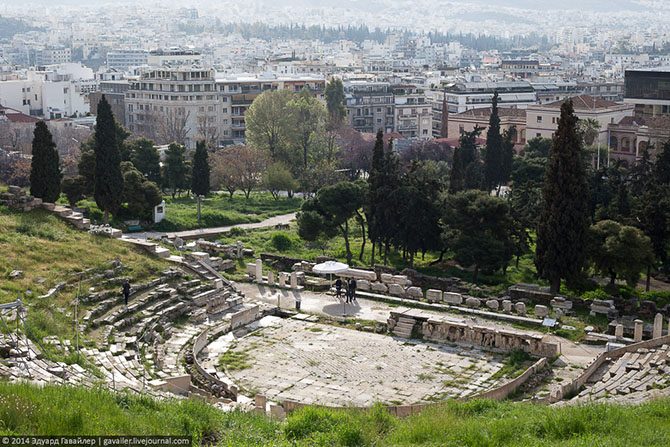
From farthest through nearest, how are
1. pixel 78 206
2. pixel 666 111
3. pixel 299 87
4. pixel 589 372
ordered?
pixel 299 87
pixel 666 111
pixel 78 206
pixel 589 372

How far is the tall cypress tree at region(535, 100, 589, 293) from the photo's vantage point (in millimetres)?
36875

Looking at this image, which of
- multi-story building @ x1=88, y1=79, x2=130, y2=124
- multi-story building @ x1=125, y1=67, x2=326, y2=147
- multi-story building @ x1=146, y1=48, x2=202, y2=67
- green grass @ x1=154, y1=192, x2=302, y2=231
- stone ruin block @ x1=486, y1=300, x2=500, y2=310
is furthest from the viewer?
multi-story building @ x1=146, y1=48, x2=202, y2=67

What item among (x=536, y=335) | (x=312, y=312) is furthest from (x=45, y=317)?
(x=536, y=335)

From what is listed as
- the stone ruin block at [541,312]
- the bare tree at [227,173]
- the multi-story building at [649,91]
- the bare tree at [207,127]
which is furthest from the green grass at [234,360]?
the bare tree at [207,127]

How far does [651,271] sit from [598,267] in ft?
20.9

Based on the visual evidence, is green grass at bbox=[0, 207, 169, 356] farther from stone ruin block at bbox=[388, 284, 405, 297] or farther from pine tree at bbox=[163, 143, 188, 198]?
pine tree at bbox=[163, 143, 188, 198]

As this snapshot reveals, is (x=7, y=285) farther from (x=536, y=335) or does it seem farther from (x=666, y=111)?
(x=666, y=111)

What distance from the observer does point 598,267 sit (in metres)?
38.2

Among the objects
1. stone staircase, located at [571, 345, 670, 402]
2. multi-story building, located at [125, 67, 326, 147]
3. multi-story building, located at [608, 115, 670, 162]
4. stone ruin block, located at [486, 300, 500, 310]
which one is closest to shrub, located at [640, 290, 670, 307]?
stone ruin block, located at [486, 300, 500, 310]

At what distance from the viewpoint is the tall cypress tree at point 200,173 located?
56562 mm

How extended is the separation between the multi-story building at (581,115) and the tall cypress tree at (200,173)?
37.9 meters

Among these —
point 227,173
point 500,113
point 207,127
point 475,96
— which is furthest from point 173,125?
point 475,96

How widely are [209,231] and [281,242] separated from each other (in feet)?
16.6

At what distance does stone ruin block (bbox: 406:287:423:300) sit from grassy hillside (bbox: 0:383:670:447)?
1615cm
